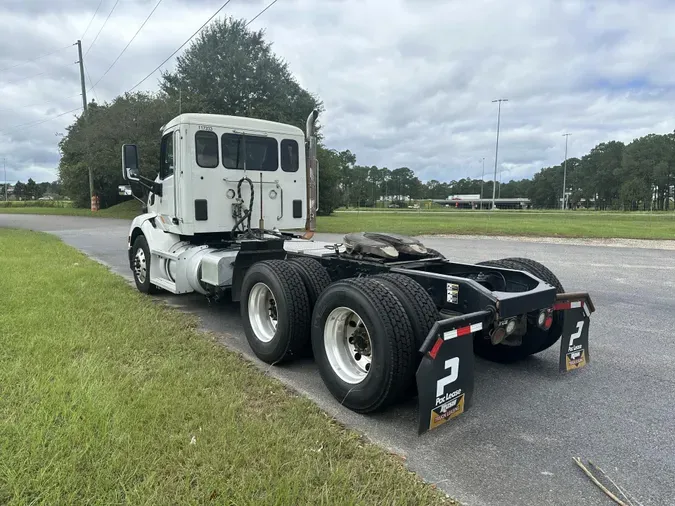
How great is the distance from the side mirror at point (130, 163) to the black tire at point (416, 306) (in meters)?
4.82

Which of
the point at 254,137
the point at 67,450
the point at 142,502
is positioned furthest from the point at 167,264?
the point at 142,502

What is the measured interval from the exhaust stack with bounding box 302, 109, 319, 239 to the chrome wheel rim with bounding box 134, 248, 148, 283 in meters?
2.63

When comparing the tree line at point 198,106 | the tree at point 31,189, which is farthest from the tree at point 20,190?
the tree line at point 198,106

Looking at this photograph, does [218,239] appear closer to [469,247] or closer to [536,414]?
[536,414]

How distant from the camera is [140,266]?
769 cm

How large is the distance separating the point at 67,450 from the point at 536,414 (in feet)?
10.3

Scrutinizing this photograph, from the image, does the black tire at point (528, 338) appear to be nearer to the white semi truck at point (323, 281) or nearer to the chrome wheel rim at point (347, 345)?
the white semi truck at point (323, 281)

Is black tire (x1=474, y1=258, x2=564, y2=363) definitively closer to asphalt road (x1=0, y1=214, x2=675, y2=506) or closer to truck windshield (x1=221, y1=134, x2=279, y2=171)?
asphalt road (x1=0, y1=214, x2=675, y2=506)

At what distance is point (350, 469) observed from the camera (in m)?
2.71

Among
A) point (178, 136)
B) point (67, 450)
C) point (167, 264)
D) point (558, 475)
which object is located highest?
point (178, 136)

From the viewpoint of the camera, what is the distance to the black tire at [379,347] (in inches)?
128

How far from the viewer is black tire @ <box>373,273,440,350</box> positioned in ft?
10.9

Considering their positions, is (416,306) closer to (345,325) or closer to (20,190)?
(345,325)

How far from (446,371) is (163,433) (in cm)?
182
